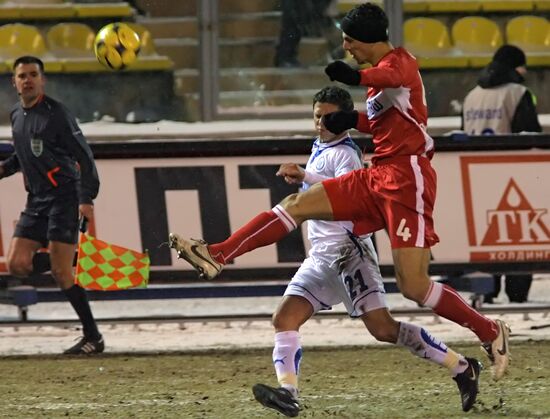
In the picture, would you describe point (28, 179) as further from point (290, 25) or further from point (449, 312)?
point (290, 25)

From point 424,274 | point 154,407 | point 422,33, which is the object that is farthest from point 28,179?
point 422,33

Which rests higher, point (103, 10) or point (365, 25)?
point (103, 10)

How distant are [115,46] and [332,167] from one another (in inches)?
218

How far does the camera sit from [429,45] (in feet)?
59.0

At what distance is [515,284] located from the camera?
13289 millimetres

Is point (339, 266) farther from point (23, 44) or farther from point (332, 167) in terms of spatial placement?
point (23, 44)

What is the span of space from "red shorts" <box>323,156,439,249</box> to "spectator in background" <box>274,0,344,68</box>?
31.1ft

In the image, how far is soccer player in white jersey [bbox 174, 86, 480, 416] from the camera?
820cm

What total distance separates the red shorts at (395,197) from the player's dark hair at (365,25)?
1.96 ft

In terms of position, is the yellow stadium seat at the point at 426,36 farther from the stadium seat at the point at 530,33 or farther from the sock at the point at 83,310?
the sock at the point at 83,310

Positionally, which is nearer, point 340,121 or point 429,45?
point 340,121

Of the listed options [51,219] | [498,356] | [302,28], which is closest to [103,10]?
[302,28]

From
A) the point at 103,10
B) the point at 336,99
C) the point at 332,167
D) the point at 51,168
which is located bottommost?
the point at 51,168

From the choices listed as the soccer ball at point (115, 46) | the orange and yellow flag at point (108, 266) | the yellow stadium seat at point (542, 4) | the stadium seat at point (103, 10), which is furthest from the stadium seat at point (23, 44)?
the orange and yellow flag at point (108, 266)
